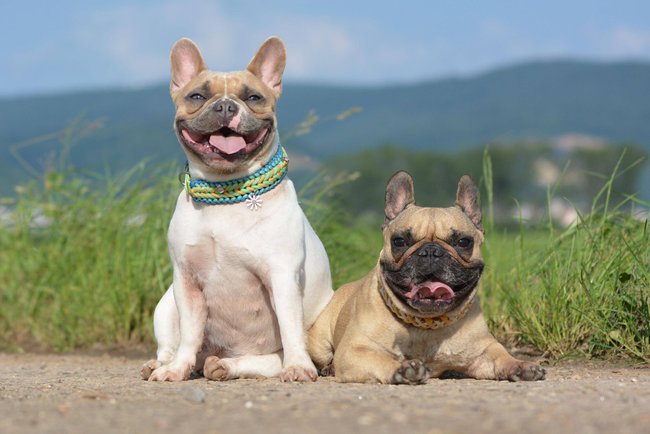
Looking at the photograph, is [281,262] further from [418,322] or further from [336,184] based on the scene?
[336,184]

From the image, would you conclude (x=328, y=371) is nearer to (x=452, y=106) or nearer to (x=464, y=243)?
(x=464, y=243)

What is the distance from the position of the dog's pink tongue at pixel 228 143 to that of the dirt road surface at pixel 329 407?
1094mm

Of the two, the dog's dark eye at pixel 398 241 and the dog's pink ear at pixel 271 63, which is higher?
the dog's pink ear at pixel 271 63

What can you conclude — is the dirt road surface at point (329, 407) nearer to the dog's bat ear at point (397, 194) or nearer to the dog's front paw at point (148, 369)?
the dog's front paw at point (148, 369)

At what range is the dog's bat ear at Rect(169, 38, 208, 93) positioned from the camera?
16.8ft

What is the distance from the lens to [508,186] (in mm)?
50594

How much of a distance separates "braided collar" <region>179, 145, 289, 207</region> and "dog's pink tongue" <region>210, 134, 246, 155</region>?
20 cm

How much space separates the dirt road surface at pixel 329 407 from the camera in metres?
3.16

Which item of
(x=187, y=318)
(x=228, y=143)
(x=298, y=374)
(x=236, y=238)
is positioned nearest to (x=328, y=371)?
(x=298, y=374)

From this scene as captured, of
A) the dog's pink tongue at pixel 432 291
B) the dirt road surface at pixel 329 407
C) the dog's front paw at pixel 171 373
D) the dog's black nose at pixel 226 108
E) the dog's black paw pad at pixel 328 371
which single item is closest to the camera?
the dirt road surface at pixel 329 407

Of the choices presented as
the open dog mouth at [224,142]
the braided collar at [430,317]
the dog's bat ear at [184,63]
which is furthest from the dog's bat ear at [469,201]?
the dog's bat ear at [184,63]

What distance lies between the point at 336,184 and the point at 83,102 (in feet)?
485

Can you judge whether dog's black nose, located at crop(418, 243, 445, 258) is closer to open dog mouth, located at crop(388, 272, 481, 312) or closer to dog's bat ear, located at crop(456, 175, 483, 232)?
open dog mouth, located at crop(388, 272, 481, 312)

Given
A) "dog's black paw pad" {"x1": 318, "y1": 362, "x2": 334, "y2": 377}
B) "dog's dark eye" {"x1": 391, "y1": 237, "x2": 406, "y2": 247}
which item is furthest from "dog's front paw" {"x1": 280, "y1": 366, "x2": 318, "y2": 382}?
"dog's dark eye" {"x1": 391, "y1": 237, "x2": 406, "y2": 247}
